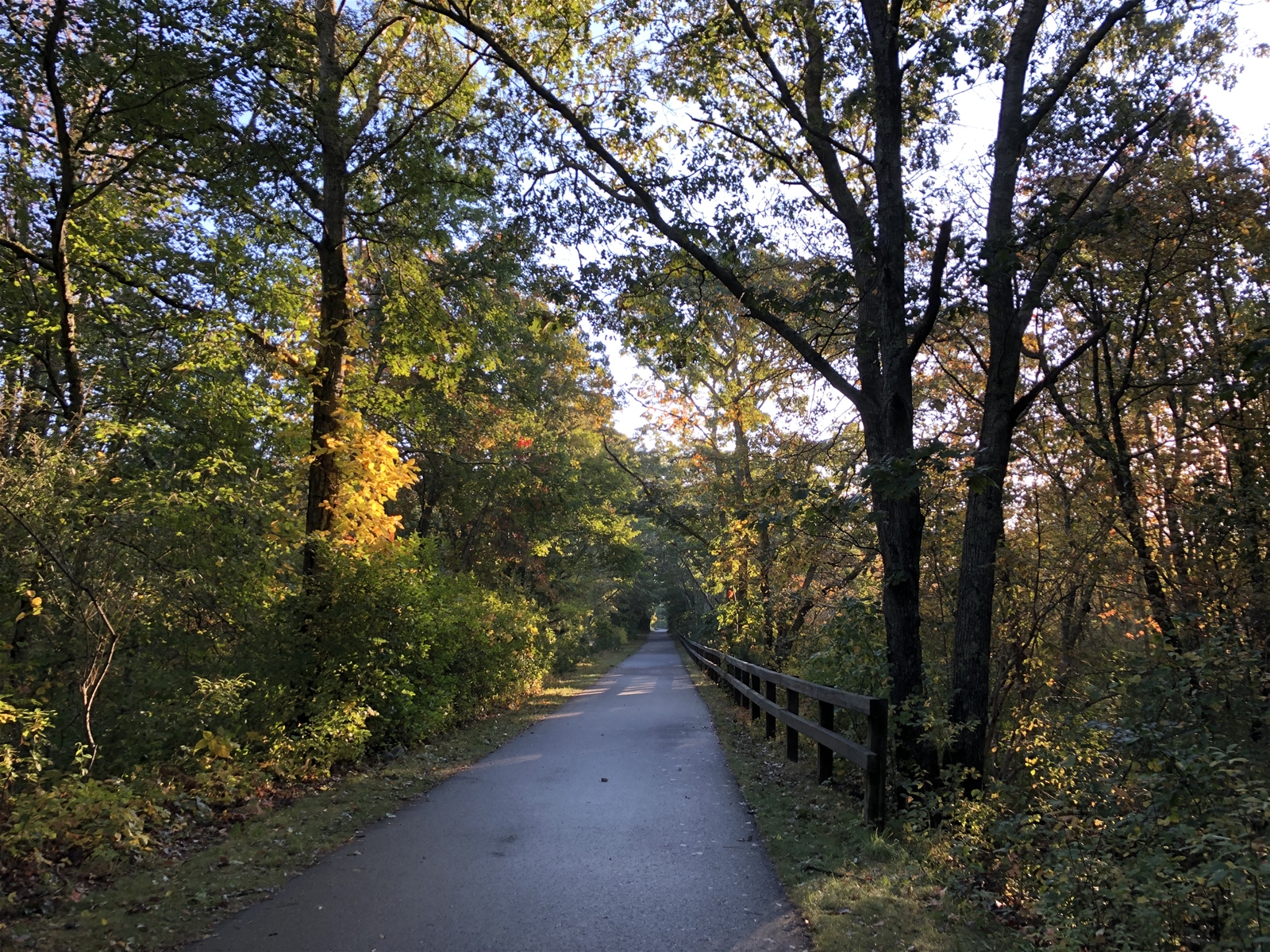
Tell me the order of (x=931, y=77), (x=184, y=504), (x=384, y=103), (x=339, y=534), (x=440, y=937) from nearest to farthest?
(x=440, y=937), (x=184, y=504), (x=931, y=77), (x=339, y=534), (x=384, y=103)

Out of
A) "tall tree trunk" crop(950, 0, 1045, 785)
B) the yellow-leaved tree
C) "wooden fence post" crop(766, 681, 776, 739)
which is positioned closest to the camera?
"tall tree trunk" crop(950, 0, 1045, 785)

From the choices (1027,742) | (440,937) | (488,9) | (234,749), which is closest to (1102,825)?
(1027,742)

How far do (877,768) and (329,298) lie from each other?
834 cm

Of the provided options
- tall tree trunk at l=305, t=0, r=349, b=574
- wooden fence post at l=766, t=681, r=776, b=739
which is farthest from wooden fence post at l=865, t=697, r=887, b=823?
tall tree trunk at l=305, t=0, r=349, b=574

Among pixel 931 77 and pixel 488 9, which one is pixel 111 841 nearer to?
pixel 488 9

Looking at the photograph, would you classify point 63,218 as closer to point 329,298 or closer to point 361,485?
point 329,298

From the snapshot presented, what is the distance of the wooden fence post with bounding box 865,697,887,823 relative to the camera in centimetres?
591

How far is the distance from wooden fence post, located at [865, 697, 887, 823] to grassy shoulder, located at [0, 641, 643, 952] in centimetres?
406

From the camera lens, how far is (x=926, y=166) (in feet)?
30.5

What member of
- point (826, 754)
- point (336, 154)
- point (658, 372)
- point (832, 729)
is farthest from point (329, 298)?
point (826, 754)

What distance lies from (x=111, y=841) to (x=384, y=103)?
10.2 metres

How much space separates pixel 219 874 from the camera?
16.0 ft

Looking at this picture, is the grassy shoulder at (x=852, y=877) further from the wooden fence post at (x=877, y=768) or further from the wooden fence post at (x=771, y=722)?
the wooden fence post at (x=771, y=722)

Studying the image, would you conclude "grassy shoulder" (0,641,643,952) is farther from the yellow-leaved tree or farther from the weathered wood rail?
the weathered wood rail
